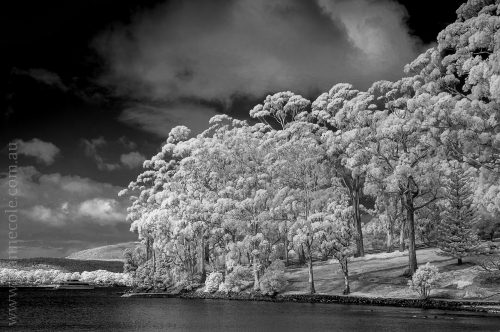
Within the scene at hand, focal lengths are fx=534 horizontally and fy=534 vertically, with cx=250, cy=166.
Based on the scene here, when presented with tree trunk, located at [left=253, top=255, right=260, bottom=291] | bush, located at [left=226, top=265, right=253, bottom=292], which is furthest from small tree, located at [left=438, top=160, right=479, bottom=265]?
bush, located at [left=226, top=265, right=253, bottom=292]

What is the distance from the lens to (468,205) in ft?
192

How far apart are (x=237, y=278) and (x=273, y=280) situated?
6796mm

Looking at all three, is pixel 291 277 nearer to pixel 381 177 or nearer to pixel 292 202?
pixel 292 202

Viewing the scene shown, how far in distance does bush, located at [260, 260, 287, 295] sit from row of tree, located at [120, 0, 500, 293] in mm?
1520

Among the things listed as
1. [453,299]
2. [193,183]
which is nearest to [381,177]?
[453,299]

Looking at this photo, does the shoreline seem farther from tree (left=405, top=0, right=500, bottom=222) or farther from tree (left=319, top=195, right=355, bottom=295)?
tree (left=405, top=0, right=500, bottom=222)

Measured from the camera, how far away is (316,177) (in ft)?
230

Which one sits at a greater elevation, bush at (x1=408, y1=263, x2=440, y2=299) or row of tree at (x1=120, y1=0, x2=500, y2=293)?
row of tree at (x1=120, y1=0, x2=500, y2=293)

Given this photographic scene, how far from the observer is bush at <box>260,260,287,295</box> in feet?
Result: 204

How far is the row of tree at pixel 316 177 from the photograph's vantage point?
50125 millimetres

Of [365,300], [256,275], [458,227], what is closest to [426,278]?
[365,300]

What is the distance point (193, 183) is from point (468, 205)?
1408 inches

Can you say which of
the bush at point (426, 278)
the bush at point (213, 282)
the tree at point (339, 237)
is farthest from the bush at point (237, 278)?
the bush at point (426, 278)

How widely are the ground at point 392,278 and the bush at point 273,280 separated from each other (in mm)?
1240
